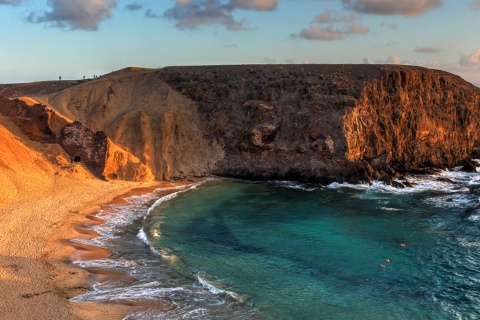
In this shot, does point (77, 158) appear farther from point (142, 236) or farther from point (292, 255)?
point (292, 255)

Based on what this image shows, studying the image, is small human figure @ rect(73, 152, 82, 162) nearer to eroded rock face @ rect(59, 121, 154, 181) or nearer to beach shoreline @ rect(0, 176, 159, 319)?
eroded rock face @ rect(59, 121, 154, 181)

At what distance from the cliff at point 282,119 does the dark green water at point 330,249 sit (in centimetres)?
555

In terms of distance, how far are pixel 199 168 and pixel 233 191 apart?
22.4ft

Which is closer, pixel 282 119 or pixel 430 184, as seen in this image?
pixel 430 184

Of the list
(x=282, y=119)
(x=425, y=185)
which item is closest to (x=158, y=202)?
(x=282, y=119)

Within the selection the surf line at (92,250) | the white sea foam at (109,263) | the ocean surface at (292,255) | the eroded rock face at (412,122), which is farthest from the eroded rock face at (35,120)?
the eroded rock face at (412,122)

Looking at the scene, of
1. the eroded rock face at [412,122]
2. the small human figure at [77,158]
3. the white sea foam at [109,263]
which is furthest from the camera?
the eroded rock face at [412,122]

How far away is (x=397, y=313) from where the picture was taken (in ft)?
54.2

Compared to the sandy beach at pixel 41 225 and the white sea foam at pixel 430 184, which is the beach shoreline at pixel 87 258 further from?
the white sea foam at pixel 430 184

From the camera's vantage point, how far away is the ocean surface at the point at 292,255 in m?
17.0

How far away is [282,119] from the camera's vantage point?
43969 mm

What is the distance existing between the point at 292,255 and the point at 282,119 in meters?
23.5

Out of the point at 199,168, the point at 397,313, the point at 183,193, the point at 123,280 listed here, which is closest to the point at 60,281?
the point at 123,280

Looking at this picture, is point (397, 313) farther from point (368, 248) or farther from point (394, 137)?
point (394, 137)
